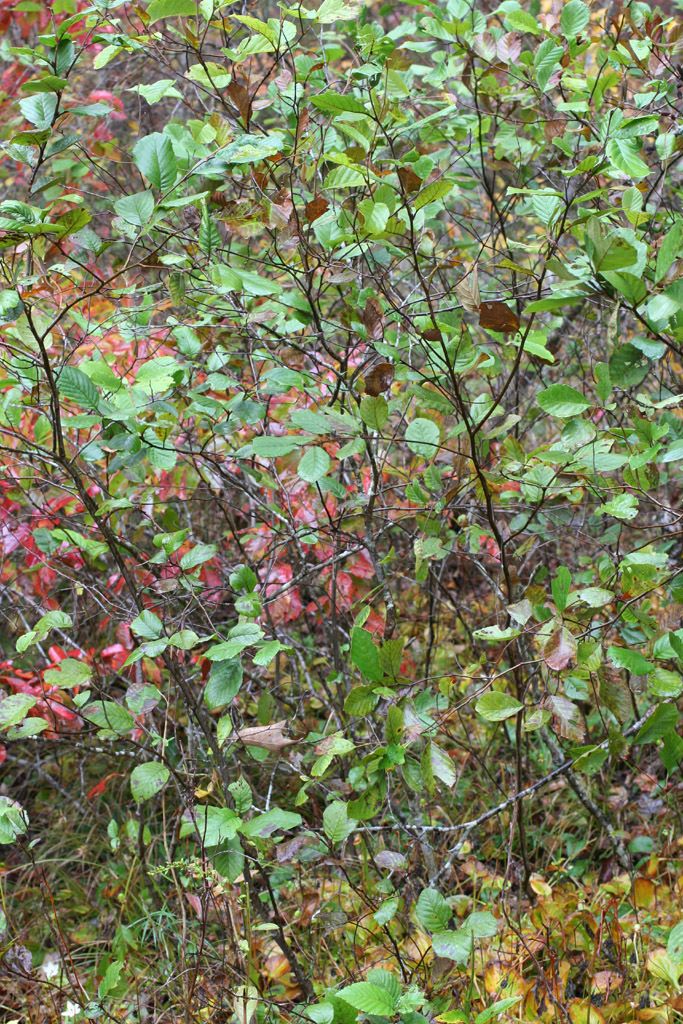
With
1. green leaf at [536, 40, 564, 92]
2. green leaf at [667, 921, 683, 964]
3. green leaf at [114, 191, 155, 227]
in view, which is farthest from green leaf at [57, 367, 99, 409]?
green leaf at [667, 921, 683, 964]

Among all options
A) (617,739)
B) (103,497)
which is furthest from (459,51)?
(617,739)

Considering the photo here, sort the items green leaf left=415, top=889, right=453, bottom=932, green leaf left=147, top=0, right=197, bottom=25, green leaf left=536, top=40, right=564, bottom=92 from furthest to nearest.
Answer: green leaf left=536, top=40, right=564, bottom=92
green leaf left=415, top=889, right=453, bottom=932
green leaf left=147, top=0, right=197, bottom=25

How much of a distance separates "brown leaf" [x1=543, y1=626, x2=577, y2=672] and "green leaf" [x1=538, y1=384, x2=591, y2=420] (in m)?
0.38

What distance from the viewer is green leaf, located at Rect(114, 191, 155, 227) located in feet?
4.87

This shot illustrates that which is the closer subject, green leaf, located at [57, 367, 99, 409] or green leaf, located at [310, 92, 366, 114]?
green leaf, located at [310, 92, 366, 114]

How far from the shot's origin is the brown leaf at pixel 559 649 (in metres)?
1.32

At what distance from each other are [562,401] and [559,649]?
17.0 inches

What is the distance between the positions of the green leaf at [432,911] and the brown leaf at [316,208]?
1.31 meters

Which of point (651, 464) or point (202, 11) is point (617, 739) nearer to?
point (651, 464)

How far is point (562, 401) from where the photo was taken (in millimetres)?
1444

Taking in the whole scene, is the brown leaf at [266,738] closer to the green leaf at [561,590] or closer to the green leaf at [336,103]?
the green leaf at [561,590]

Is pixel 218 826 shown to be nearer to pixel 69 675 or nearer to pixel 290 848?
pixel 290 848

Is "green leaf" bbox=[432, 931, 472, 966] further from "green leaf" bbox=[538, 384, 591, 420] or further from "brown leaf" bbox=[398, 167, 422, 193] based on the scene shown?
"brown leaf" bbox=[398, 167, 422, 193]

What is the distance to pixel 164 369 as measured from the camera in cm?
158
